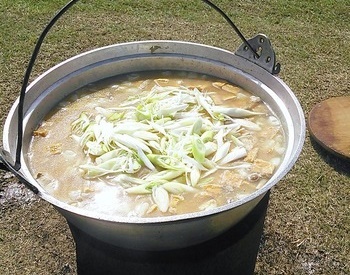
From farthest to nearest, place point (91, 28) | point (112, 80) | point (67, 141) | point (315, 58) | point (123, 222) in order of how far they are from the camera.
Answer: point (91, 28), point (315, 58), point (112, 80), point (67, 141), point (123, 222)

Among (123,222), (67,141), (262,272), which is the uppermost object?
(123,222)

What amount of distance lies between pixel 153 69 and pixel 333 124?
206cm

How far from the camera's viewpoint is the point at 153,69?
3078mm

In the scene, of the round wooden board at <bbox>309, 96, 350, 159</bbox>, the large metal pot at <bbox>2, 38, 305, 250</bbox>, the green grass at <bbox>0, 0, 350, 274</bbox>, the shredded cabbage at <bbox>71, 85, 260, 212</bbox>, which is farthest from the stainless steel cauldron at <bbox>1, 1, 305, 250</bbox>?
the round wooden board at <bbox>309, 96, 350, 159</bbox>

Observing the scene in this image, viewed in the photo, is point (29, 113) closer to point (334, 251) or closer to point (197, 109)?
point (197, 109)

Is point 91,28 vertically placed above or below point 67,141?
below

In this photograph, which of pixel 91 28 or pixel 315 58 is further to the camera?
pixel 91 28

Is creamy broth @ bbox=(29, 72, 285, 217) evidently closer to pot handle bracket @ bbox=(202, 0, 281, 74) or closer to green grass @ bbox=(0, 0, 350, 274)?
pot handle bracket @ bbox=(202, 0, 281, 74)

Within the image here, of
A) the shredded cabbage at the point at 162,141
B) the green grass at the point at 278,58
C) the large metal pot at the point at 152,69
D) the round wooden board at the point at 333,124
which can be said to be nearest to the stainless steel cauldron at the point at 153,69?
the large metal pot at the point at 152,69

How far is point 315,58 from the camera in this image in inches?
217

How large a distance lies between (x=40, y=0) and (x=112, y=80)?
418 cm

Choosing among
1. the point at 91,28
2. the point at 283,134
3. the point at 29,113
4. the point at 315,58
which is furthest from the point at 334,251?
the point at 91,28

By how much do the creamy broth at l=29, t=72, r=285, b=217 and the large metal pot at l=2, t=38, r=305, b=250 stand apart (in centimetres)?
9

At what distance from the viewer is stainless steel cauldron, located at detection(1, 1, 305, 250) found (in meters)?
1.95
